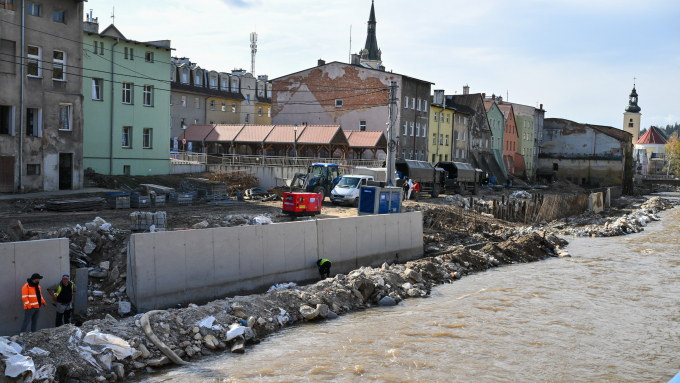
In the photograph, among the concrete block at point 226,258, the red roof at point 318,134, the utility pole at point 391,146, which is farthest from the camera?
the red roof at point 318,134

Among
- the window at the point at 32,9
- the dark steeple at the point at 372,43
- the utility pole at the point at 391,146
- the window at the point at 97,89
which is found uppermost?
the dark steeple at the point at 372,43

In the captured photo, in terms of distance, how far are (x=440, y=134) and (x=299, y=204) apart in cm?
4185

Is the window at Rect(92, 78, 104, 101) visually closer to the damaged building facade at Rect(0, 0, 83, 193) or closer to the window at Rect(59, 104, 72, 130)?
the damaged building facade at Rect(0, 0, 83, 193)

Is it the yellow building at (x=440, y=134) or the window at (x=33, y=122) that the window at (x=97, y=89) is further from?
the yellow building at (x=440, y=134)

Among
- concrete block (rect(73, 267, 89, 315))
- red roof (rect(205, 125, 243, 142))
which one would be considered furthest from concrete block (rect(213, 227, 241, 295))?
red roof (rect(205, 125, 243, 142))

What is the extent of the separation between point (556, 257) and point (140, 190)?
21.6m

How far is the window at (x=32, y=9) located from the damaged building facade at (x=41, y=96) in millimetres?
49

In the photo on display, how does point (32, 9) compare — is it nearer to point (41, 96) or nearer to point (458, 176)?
point (41, 96)

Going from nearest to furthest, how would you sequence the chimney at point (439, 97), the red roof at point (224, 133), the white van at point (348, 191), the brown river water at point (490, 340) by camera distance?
the brown river water at point (490, 340) < the white van at point (348, 191) < the red roof at point (224, 133) < the chimney at point (439, 97)

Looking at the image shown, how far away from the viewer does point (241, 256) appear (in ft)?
49.1

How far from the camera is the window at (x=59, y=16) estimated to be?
28.6m

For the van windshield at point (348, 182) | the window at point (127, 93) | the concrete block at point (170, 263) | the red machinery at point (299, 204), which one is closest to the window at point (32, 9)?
the window at point (127, 93)

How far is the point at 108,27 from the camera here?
3941 cm

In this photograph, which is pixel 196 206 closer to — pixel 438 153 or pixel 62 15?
pixel 62 15
